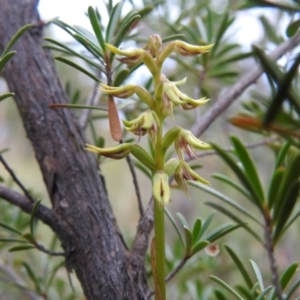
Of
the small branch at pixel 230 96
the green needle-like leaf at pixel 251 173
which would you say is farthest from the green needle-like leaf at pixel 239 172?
the small branch at pixel 230 96

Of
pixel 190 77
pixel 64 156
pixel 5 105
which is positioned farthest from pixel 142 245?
pixel 5 105

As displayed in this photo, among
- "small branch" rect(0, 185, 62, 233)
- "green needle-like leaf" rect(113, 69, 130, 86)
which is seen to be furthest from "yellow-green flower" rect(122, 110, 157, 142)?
"small branch" rect(0, 185, 62, 233)

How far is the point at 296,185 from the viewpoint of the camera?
323mm

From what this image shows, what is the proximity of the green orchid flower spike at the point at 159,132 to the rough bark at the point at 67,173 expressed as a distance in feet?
0.36

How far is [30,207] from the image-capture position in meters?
0.57

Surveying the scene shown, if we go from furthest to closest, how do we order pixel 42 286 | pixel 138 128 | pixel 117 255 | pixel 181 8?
1. pixel 181 8
2. pixel 42 286
3. pixel 117 255
4. pixel 138 128

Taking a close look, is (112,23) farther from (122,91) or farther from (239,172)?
(239,172)

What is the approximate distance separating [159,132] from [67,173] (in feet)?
0.71

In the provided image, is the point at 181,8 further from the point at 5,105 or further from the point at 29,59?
the point at 5,105

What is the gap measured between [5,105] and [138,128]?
2.34m

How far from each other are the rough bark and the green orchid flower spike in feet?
0.36

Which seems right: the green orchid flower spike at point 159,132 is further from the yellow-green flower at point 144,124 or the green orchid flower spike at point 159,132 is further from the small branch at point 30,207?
the small branch at point 30,207

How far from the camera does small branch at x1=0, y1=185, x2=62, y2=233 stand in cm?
56

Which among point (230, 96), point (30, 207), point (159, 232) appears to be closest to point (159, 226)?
point (159, 232)
